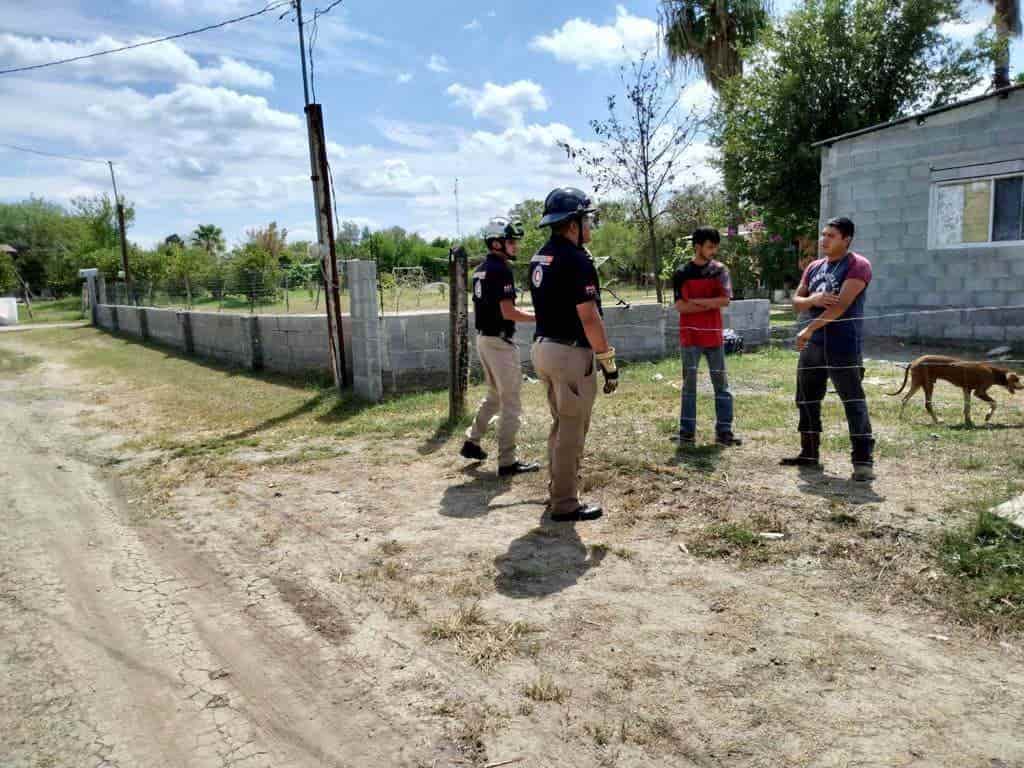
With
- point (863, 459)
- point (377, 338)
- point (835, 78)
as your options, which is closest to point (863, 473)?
point (863, 459)

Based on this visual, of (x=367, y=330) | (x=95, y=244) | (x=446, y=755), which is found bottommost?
(x=446, y=755)

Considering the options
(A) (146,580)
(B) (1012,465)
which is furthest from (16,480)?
(B) (1012,465)

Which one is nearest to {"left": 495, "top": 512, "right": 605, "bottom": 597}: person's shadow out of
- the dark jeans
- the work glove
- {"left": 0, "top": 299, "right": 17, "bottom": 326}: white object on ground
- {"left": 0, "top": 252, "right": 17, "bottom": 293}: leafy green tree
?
the work glove

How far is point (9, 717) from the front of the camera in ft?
9.04

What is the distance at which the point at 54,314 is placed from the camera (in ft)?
121

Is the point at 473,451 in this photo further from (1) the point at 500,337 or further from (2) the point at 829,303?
(2) the point at 829,303

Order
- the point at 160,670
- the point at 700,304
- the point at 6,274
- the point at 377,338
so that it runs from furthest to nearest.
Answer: the point at 6,274 → the point at 377,338 → the point at 700,304 → the point at 160,670

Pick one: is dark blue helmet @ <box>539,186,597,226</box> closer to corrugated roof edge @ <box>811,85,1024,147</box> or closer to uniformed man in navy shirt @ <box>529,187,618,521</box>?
uniformed man in navy shirt @ <box>529,187,618,521</box>

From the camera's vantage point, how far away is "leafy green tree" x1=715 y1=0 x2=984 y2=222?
17.1 metres

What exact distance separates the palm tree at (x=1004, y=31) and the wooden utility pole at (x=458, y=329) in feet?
53.8

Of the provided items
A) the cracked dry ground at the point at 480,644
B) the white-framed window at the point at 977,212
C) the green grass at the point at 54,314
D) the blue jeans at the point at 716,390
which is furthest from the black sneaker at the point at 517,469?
the green grass at the point at 54,314

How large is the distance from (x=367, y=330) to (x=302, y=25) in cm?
399

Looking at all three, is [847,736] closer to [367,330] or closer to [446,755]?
[446,755]

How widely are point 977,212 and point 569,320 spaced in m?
10.0
